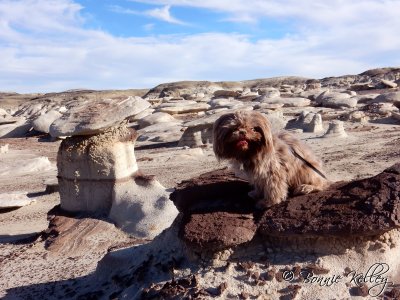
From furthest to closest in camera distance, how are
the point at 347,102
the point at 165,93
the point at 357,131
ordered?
the point at 165,93
the point at 347,102
the point at 357,131

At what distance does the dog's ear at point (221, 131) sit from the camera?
4.01 m

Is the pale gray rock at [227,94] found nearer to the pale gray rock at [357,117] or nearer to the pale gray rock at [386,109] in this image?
the pale gray rock at [386,109]

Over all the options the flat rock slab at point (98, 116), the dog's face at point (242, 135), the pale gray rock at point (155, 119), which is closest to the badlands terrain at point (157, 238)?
the flat rock slab at point (98, 116)

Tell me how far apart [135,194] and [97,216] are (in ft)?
2.10

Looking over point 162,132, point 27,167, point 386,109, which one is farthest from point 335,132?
point 27,167

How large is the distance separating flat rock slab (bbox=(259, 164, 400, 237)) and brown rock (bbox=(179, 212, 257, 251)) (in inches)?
4.6

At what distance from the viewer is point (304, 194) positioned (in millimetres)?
4191

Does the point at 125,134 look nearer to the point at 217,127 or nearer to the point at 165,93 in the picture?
the point at 217,127

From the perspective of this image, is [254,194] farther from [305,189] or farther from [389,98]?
[389,98]

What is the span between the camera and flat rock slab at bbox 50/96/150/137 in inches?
331

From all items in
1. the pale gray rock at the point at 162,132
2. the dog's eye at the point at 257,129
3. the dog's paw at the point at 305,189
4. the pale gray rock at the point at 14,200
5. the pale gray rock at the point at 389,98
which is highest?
the dog's eye at the point at 257,129

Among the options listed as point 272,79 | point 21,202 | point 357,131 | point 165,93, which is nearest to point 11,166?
point 21,202

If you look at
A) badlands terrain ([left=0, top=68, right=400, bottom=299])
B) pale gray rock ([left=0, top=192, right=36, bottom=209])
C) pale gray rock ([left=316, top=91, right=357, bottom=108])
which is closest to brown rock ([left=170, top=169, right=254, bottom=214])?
badlands terrain ([left=0, top=68, right=400, bottom=299])

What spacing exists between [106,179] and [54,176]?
5761 mm
